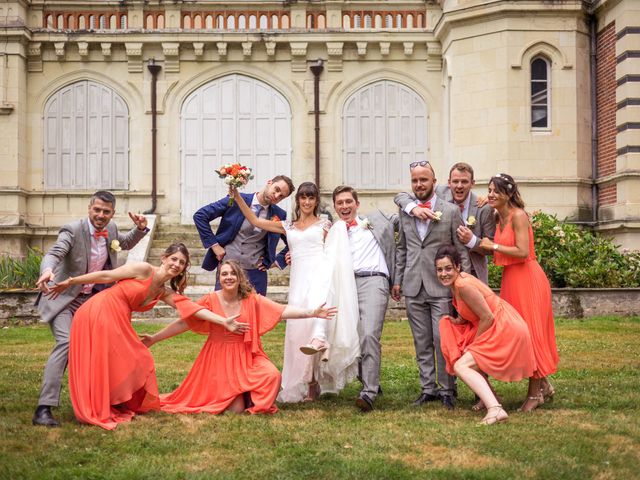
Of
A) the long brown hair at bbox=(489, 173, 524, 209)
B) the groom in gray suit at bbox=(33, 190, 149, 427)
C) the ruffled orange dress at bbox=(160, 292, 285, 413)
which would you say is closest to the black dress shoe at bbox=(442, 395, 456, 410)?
the ruffled orange dress at bbox=(160, 292, 285, 413)

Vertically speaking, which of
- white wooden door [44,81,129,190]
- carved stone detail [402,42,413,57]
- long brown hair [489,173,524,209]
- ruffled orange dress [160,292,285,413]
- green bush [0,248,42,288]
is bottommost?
ruffled orange dress [160,292,285,413]

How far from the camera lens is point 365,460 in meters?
6.12

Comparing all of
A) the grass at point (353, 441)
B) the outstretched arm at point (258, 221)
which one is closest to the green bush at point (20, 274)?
the grass at point (353, 441)

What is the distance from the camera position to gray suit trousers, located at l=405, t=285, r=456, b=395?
8.23 m

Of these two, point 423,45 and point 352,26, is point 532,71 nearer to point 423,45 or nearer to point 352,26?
point 423,45

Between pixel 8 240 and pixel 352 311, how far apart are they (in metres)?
12.7

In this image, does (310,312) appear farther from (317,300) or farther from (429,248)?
(429,248)

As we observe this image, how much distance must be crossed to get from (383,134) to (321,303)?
12439mm

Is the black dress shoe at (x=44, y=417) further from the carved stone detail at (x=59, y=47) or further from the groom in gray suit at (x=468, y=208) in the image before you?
the carved stone detail at (x=59, y=47)

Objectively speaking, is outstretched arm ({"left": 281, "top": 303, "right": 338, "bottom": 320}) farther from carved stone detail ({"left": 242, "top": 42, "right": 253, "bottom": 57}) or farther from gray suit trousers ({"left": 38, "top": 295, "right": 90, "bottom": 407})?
carved stone detail ({"left": 242, "top": 42, "right": 253, "bottom": 57})

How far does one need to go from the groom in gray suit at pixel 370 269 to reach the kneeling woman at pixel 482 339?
2.19ft

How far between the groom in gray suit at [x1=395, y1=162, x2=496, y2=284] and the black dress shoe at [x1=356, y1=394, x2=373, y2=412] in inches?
58.6

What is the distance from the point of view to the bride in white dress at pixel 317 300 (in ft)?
27.4

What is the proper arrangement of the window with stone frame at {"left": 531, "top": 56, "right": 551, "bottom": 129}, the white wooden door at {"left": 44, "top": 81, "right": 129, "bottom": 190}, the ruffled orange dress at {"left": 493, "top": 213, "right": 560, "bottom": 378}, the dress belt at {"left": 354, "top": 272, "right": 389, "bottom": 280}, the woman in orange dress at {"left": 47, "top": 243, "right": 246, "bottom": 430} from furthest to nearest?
the white wooden door at {"left": 44, "top": 81, "right": 129, "bottom": 190}, the window with stone frame at {"left": 531, "top": 56, "right": 551, "bottom": 129}, the dress belt at {"left": 354, "top": 272, "right": 389, "bottom": 280}, the ruffled orange dress at {"left": 493, "top": 213, "right": 560, "bottom": 378}, the woman in orange dress at {"left": 47, "top": 243, "right": 246, "bottom": 430}
